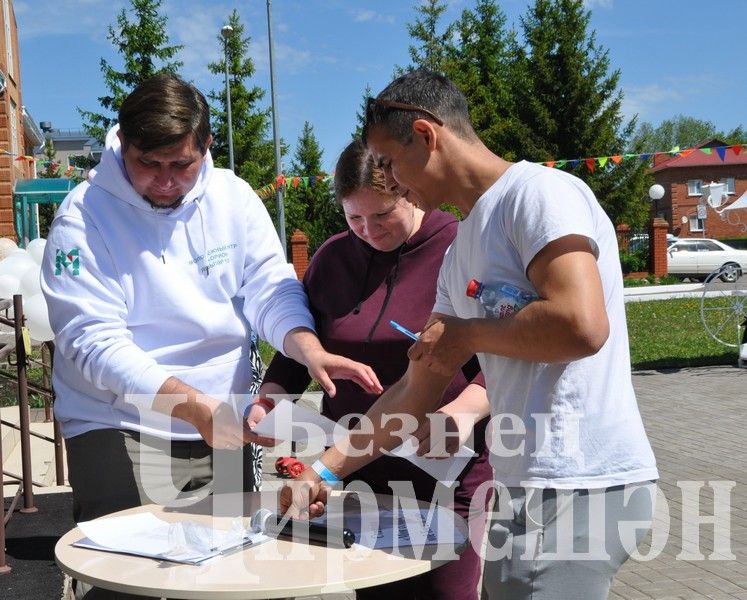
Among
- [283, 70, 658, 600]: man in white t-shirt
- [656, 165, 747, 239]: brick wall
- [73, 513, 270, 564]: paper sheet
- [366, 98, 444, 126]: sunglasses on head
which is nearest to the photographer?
[283, 70, 658, 600]: man in white t-shirt

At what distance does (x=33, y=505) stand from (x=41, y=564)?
1.29 meters

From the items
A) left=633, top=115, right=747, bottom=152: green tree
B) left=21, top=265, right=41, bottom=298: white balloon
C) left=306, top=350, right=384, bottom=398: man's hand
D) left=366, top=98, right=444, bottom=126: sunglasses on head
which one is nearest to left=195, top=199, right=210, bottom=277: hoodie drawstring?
left=306, top=350, right=384, bottom=398: man's hand

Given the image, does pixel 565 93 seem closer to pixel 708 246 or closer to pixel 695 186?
pixel 708 246

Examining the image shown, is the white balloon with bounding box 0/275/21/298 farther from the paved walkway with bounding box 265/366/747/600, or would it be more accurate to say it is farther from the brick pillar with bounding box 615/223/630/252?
the brick pillar with bounding box 615/223/630/252

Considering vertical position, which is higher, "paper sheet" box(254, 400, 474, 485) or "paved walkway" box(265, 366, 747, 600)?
"paper sheet" box(254, 400, 474, 485)

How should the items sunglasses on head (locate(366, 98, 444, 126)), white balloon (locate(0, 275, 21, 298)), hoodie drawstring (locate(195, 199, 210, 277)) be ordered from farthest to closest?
white balloon (locate(0, 275, 21, 298)) < hoodie drawstring (locate(195, 199, 210, 277)) < sunglasses on head (locate(366, 98, 444, 126))

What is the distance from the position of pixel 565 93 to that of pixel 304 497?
36139 millimetres

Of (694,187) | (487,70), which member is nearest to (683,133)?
(694,187)

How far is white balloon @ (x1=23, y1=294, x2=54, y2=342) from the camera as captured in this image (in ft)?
21.0

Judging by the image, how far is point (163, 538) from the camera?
7.22 ft

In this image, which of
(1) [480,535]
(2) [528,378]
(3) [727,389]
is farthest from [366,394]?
(3) [727,389]

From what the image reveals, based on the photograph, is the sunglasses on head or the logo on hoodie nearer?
the sunglasses on head

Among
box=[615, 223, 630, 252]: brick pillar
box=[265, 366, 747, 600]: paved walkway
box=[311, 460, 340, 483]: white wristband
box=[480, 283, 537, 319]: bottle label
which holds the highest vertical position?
box=[615, 223, 630, 252]: brick pillar

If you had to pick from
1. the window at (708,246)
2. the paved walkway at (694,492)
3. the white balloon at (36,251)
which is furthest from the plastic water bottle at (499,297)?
the window at (708,246)
